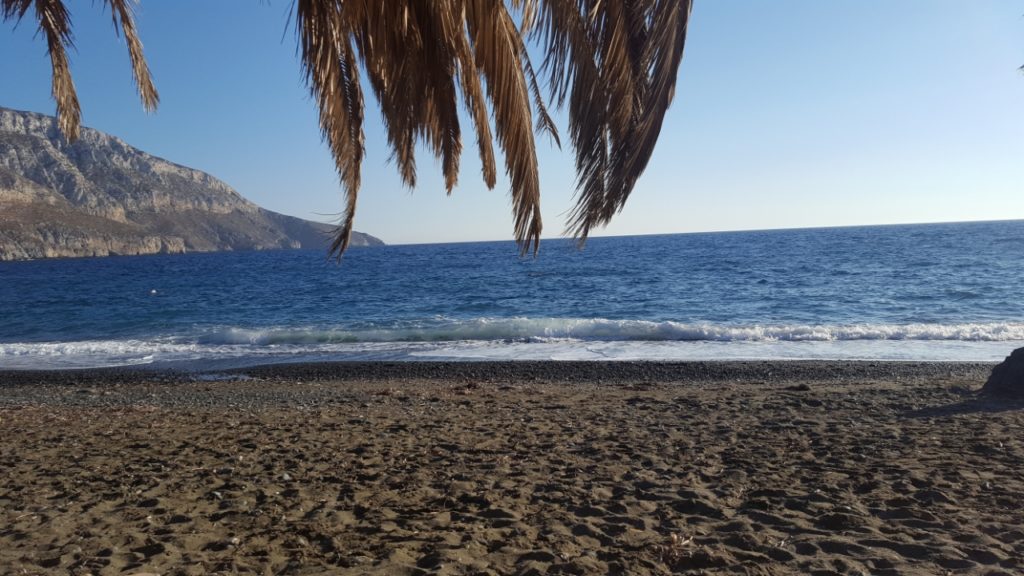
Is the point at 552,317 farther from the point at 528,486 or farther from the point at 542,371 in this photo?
the point at 528,486

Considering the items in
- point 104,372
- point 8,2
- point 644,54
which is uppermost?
point 8,2

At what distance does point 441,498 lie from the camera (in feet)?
15.5

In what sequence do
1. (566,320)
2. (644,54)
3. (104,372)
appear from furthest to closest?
(566,320) → (104,372) → (644,54)

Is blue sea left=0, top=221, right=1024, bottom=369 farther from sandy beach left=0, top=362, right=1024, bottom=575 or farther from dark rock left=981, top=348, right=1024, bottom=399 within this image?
sandy beach left=0, top=362, right=1024, bottom=575

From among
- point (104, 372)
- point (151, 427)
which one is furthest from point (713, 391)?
point (104, 372)

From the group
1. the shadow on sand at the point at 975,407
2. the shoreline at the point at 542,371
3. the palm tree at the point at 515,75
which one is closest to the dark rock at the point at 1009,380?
the shadow on sand at the point at 975,407

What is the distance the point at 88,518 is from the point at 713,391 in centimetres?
833

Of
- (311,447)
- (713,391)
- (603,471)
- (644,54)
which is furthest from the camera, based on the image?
(713,391)

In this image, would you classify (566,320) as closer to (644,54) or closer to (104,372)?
(104,372)

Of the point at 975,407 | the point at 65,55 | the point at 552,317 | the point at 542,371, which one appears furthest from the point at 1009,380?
the point at 552,317

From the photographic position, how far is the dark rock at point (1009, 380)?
8258mm

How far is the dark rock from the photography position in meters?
8.26

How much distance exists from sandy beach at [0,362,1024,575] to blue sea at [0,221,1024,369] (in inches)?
339

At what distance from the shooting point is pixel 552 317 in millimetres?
24703
